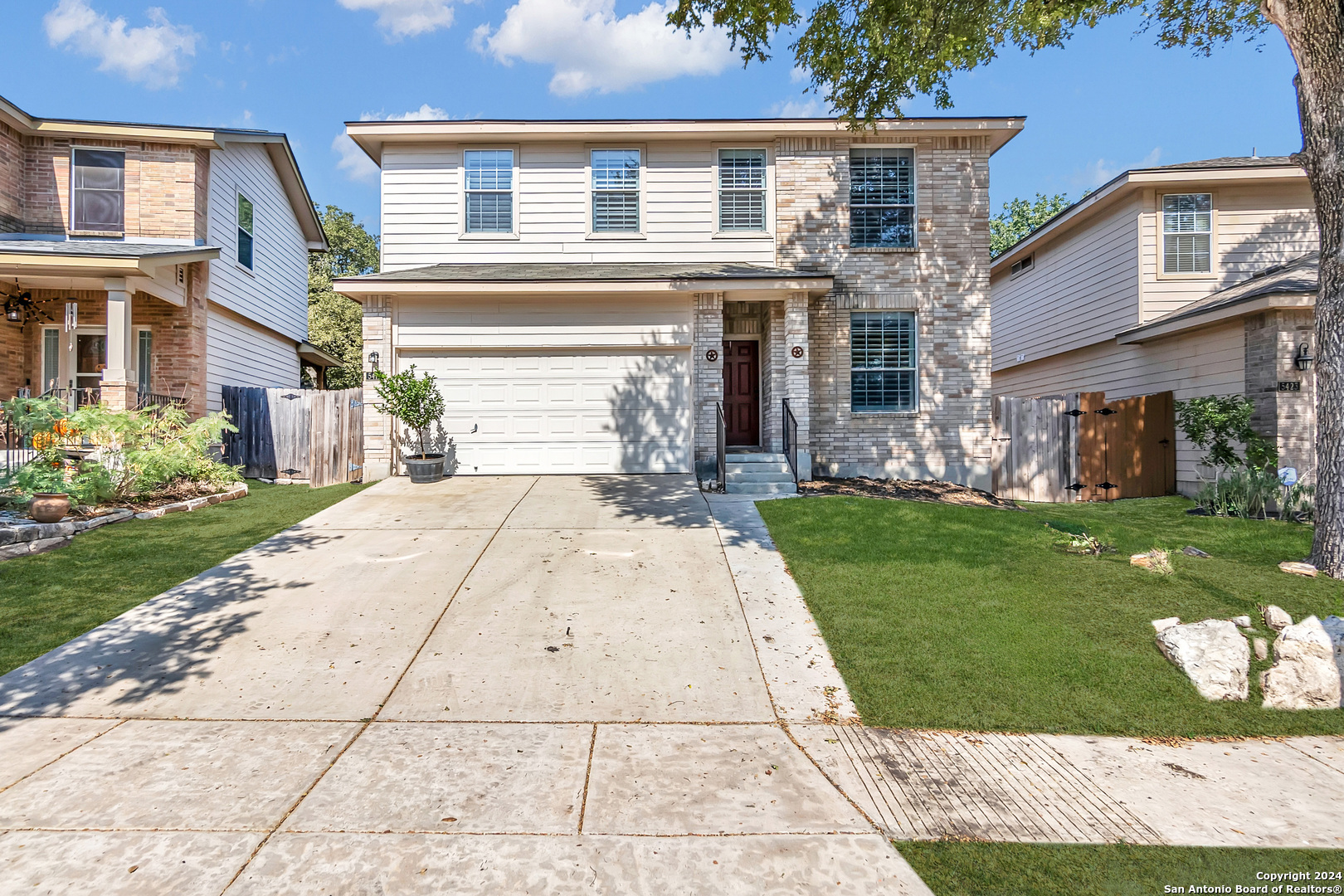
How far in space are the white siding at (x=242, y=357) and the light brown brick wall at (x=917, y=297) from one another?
39.9 feet

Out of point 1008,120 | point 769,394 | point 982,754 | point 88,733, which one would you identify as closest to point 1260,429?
point 1008,120

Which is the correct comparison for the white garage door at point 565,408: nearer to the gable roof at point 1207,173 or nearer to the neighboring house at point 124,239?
the neighboring house at point 124,239

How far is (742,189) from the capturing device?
12625 millimetres

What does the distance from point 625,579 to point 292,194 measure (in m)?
17.2

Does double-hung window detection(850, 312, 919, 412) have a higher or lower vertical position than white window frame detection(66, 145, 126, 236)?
lower

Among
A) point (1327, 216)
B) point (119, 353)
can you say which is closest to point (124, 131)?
point (119, 353)

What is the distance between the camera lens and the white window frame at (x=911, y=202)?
12.4 metres

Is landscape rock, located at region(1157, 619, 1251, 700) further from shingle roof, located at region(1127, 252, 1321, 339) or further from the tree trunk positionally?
shingle roof, located at region(1127, 252, 1321, 339)

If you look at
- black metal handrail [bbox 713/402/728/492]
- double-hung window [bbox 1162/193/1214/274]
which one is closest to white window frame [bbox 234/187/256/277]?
black metal handrail [bbox 713/402/728/492]

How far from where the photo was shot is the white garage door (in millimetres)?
11719

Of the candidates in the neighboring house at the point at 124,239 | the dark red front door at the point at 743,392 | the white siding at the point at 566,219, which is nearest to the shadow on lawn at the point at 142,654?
the neighboring house at the point at 124,239

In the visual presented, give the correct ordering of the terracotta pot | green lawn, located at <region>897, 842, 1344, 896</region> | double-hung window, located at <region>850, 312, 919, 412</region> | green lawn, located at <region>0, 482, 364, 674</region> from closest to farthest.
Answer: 1. green lawn, located at <region>897, 842, 1344, 896</region>
2. green lawn, located at <region>0, 482, 364, 674</region>
3. the terracotta pot
4. double-hung window, located at <region>850, 312, 919, 412</region>

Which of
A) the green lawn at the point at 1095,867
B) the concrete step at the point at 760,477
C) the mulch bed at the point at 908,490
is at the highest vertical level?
the concrete step at the point at 760,477

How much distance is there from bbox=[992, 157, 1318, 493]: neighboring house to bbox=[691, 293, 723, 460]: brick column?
834cm
